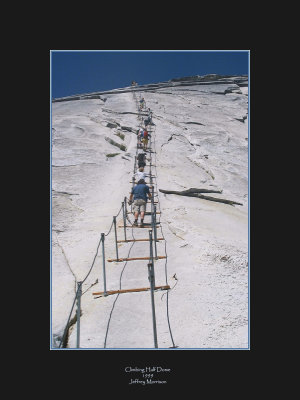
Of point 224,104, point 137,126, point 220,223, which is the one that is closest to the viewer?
point 220,223

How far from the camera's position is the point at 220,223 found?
10383 millimetres

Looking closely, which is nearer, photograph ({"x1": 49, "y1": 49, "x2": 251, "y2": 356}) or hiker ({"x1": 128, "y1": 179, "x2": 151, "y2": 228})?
photograph ({"x1": 49, "y1": 49, "x2": 251, "y2": 356})

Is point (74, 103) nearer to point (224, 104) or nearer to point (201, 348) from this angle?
point (224, 104)

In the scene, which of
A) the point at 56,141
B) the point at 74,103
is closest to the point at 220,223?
the point at 56,141

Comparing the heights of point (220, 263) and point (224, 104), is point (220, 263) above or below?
below

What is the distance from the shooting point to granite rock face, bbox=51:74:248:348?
578cm

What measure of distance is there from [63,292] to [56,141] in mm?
11855

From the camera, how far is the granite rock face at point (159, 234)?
5.78 m

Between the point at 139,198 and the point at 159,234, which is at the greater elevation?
the point at 139,198

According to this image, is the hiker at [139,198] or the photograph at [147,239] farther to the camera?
the hiker at [139,198]

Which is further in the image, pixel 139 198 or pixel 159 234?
pixel 139 198

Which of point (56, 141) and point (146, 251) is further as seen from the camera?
point (56, 141)

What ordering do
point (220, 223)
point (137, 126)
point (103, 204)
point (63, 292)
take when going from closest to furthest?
point (63, 292)
point (220, 223)
point (103, 204)
point (137, 126)

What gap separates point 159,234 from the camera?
945 cm
